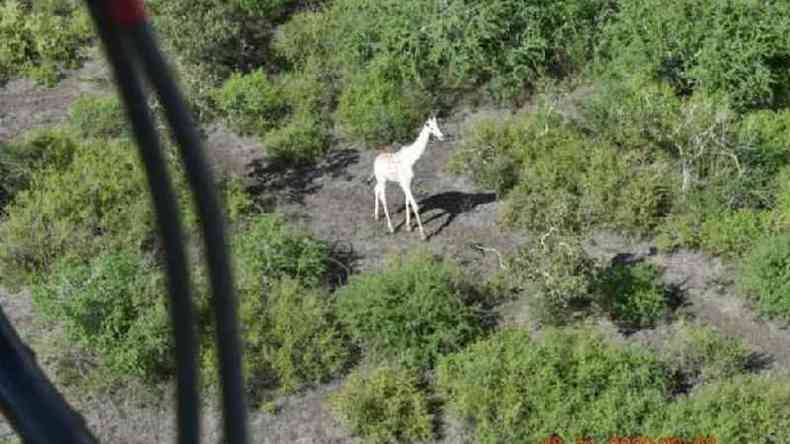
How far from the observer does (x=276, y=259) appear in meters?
10.4

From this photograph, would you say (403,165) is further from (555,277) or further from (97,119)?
(97,119)

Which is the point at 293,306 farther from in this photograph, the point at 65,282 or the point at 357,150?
the point at 357,150

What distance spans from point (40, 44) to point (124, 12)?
13.4 metres

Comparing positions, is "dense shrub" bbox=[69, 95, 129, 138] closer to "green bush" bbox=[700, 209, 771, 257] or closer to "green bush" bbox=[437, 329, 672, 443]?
"green bush" bbox=[437, 329, 672, 443]

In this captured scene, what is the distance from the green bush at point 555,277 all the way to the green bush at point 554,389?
15.7 inches

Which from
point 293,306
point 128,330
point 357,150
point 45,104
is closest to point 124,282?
point 128,330

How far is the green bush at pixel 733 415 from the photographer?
8797 millimetres

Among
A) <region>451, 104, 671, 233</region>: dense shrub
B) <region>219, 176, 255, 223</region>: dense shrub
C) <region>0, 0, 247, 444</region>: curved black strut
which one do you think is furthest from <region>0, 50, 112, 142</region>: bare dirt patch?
<region>0, 0, 247, 444</region>: curved black strut

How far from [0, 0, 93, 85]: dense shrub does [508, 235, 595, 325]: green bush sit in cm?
631

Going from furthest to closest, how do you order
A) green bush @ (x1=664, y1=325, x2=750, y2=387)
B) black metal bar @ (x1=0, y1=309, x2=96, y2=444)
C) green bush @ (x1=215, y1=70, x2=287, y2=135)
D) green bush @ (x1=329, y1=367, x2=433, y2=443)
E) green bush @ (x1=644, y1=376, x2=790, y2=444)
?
green bush @ (x1=215, y1=70, x2=287, y2=135)
green bush @ (x1=664, y1=325, x2=750, y2=387)
green bush @ (x1=329, y1=367, x2=433, y2=443)
green bush @ (x1=644, y1=376, x2=790, y2=444)
black metal bar @ (x1=0, y1=309, x2=96, y2=444)

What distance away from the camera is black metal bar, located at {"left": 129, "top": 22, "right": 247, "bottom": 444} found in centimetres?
145

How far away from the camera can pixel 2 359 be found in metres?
1.98

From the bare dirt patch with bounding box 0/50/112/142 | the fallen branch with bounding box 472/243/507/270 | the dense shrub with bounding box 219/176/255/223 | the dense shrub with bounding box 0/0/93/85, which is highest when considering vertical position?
the dense shrub with bounding box 0/0/93/85

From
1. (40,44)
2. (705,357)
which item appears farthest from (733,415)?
(40,44)
